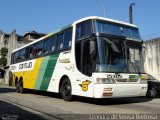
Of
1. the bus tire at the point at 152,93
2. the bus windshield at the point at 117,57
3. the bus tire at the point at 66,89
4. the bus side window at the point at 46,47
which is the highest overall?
the bus side window at the point at 46,47

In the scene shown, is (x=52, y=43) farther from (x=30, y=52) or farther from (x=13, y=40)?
(x=13, y=40)

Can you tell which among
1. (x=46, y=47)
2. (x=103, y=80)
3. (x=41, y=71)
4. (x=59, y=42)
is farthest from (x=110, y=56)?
(x=41, y=71)

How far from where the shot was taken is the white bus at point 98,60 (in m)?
11.7

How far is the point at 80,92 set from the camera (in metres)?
12.7

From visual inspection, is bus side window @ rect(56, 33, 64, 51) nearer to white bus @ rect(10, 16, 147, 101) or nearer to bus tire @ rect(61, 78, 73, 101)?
white bus @ rect(10, 16, 147, 101)

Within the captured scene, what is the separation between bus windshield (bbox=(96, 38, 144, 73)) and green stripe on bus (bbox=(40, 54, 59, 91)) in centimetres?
403

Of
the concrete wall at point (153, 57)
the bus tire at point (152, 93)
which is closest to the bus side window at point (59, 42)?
the bus tire at point (152, 93)

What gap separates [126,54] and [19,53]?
12404mm

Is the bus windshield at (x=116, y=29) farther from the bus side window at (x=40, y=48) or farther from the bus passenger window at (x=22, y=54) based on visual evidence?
the bus passenger window at (x=22, y=54)

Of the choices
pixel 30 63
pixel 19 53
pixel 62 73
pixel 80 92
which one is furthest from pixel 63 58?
pixel 19 53

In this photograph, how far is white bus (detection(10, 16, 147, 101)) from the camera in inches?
460

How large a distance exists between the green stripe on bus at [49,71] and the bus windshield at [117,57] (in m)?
4.03

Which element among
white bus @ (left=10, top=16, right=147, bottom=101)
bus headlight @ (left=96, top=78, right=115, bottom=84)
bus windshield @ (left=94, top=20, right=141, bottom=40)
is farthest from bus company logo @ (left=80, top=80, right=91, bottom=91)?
bus windshield @ (left=94, top=20, right=141, bottom=40)

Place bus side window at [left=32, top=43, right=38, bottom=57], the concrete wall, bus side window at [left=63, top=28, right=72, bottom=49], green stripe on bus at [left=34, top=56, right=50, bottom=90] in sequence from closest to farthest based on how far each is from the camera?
bus side window at [left=63, top=28, right=72, bottom=49] < green stripe on bus at [left=34, top=56, right=50, bottom=90] < bus side window at [left=32, top=43, right=38, bottom=57] < the concrete wall
